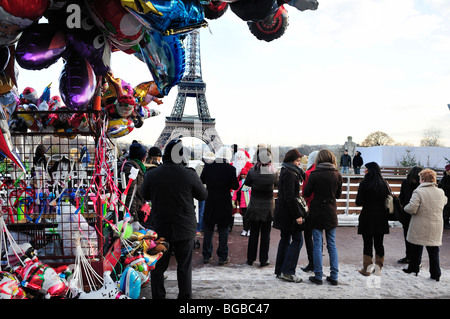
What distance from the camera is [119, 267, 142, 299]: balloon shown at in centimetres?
301

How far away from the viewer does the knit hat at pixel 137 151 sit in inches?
181

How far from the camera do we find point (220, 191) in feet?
17.3

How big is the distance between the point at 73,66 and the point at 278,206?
2.95 meters

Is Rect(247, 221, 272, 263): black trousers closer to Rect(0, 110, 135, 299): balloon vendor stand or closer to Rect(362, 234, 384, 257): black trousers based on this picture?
Rect(362, 234, 384, 257): black trousers

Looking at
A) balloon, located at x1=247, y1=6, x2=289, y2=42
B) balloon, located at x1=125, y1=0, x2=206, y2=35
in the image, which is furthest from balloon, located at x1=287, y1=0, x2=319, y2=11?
balloon, located at x1=125, y1=0, x2=206, y2=35

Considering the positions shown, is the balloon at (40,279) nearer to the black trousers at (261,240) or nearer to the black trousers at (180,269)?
the black trousers at (180,269)

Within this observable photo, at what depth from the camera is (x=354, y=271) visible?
4.95m

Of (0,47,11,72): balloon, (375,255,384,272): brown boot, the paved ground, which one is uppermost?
(0,47,11,72): balloon

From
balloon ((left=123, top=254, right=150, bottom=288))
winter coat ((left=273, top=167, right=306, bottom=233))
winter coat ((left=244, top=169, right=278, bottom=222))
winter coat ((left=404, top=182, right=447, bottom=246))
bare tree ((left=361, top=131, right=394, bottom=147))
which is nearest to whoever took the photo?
balloon ((left=123, top=254, right=150, bottom=288))

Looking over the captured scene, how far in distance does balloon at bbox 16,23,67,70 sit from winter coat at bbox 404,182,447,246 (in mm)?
4387

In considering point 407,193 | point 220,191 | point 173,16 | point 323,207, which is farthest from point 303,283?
point 173,16
